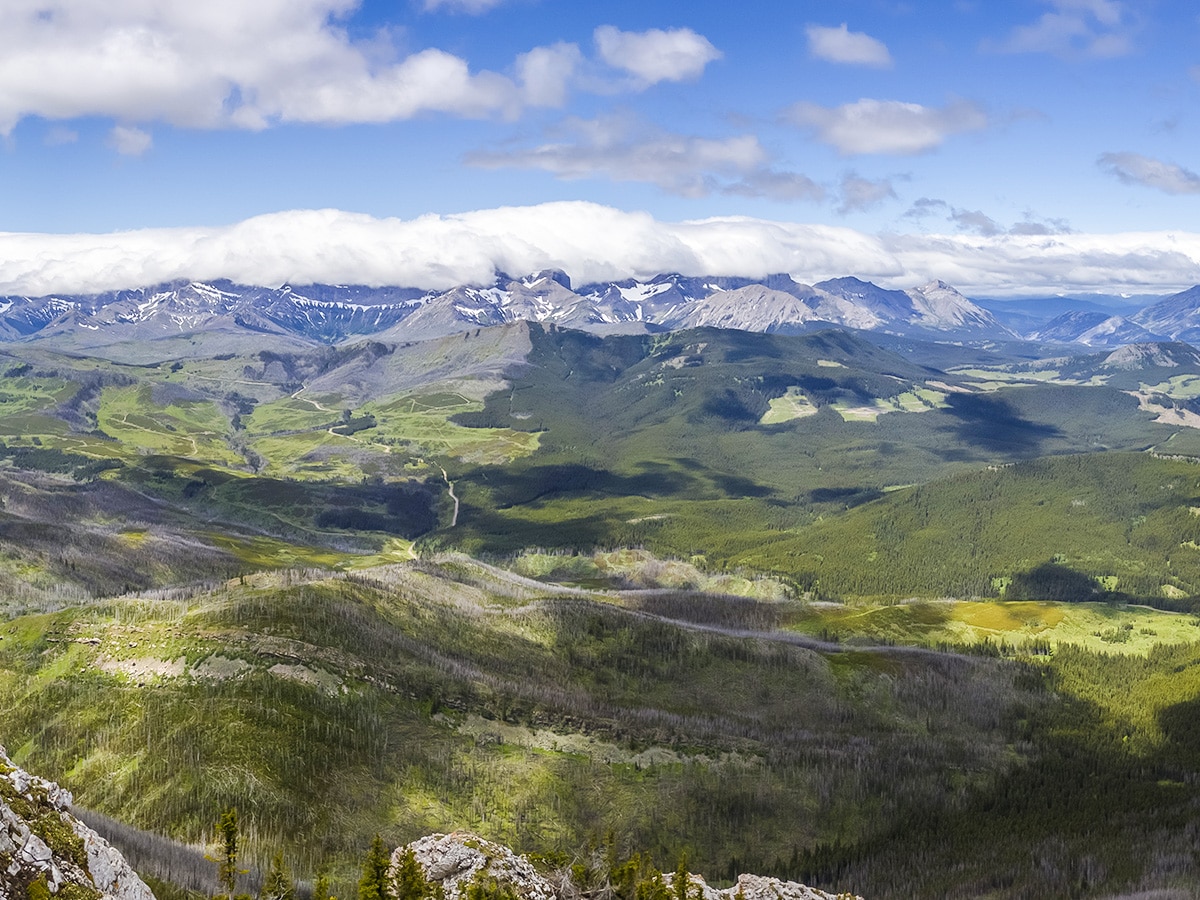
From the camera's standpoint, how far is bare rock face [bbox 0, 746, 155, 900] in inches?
2269

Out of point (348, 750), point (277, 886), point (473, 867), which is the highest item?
point (277, 886)

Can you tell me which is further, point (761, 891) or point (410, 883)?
point (761, 891)

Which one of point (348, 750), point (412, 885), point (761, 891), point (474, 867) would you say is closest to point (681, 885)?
point (761, 891)

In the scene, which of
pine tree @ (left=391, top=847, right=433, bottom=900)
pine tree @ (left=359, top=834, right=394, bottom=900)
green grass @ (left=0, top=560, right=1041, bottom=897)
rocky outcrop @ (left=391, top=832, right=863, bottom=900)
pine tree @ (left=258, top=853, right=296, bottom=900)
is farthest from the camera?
green grass @ (left=0, top=560, right=1041, bottom=897)

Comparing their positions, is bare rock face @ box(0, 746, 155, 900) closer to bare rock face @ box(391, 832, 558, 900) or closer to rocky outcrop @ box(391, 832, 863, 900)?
bare rock face @ box(391, 832, 558, 900)

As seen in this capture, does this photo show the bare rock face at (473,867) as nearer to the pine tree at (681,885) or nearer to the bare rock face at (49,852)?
the pine tree at (681,885)

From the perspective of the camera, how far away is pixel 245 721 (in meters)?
149

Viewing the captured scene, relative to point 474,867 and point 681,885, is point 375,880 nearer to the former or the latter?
point 474,867

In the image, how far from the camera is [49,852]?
61062 millimetres

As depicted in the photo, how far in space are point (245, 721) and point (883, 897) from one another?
10902 cm

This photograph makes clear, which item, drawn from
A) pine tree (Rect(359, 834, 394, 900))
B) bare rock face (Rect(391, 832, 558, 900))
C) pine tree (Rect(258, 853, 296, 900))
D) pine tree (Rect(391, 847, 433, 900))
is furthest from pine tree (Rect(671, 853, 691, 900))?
pine tree (Rect(258, 853, 296, 900))

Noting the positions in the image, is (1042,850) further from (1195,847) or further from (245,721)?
(245,721)

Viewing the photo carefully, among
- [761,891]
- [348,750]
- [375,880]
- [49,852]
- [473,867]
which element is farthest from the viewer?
[348,750]

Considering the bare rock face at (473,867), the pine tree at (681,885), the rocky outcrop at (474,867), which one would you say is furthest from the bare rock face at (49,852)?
the pine tree at (681,885)
